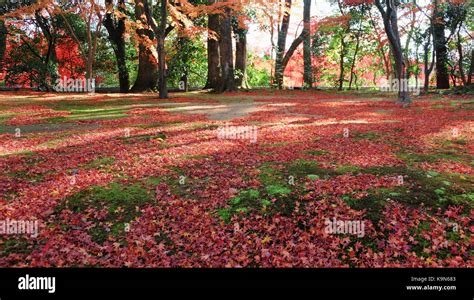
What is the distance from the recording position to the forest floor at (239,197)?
497cm

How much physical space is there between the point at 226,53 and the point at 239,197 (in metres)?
23.6

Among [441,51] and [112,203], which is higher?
[441,51]

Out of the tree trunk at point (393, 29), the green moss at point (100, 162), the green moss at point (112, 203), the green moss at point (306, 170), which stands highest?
the tree trunk at point (393, 29)

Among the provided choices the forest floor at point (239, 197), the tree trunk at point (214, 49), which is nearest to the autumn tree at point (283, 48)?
the tree trunk at point (214, 49)

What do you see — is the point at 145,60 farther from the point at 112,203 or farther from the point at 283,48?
the point at 112,203

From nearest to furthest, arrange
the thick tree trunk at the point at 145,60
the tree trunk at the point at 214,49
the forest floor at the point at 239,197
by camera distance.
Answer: the forest floor at the point at 239,197, the thick tree trunk at the point at 145,60, the tree trunk at the point at 214,49

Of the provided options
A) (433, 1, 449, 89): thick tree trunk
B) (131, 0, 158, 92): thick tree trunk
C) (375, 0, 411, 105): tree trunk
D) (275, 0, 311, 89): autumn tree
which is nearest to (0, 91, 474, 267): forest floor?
(375, 0, 411, 105): tree trunk

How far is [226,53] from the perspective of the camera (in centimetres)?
2855

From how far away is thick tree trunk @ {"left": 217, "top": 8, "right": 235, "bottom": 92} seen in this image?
93.4 ft

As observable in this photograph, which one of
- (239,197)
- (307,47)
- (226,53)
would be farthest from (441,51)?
(239,197)

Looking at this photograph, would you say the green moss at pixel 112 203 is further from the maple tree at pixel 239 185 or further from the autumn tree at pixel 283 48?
the autumn tree at pixel 283 48

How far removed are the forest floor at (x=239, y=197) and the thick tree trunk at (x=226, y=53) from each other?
17.6 meters

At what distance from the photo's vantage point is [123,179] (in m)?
7.47

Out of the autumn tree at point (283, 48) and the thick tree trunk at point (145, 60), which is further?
the autumn tree at point (283, 48)
